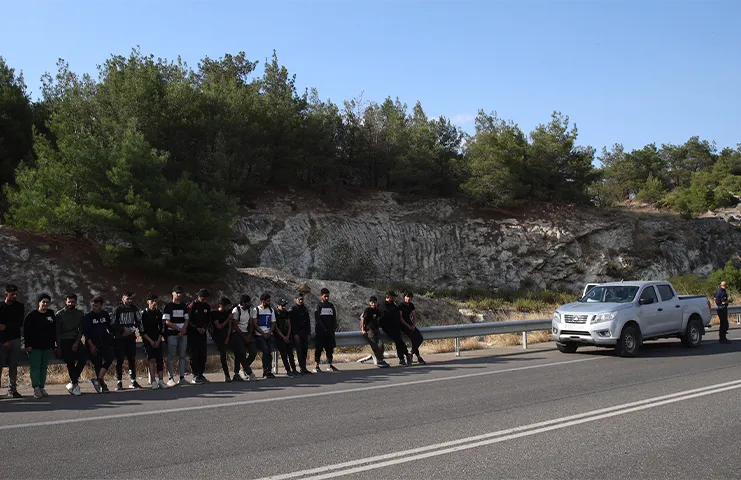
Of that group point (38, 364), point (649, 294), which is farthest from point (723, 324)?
point (38, 364)

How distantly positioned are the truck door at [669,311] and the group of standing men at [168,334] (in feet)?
21.4

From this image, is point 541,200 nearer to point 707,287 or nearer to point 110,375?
point 707,287

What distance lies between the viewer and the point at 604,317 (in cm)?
1490

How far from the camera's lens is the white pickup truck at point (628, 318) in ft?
48.9

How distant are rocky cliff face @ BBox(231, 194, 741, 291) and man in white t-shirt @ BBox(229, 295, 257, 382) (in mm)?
23418

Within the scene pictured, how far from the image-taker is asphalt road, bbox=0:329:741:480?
607cm

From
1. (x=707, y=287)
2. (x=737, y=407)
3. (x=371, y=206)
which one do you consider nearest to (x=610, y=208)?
(x=707, y=287)

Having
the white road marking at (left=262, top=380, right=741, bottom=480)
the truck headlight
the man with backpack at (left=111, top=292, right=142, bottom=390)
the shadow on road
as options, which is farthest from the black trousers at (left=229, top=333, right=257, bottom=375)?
the truck headlight

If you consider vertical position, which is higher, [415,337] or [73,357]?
[73,357]

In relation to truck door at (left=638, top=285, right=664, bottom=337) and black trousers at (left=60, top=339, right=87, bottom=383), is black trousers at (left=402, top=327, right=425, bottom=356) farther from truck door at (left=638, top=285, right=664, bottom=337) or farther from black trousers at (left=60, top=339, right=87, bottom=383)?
black trousers at (left=60, top=339, right=87, bottom=383)

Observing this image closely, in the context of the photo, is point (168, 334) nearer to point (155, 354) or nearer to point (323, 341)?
point (155, 354)

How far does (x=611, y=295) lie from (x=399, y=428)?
10376 mm

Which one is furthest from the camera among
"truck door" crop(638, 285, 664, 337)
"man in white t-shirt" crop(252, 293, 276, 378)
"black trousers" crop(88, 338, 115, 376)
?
"truck door" crop(638, 285, 664, 337)

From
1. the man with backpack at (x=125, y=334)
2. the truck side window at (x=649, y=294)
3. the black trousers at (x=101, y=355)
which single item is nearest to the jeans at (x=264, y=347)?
the man with backpack at (x=125, y=334)
